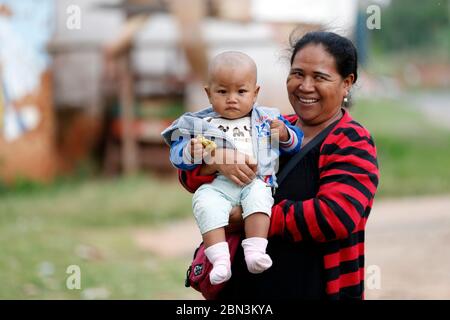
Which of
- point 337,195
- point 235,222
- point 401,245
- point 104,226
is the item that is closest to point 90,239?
point 104,226

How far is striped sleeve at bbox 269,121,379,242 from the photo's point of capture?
8.16ft

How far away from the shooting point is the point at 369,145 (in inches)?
102

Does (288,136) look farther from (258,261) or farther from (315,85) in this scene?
(258,261)

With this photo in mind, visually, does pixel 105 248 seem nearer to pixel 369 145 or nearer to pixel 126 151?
pixel 126 151

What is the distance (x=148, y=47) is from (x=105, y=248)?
4.24 meters

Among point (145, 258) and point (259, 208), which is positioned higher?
point (145, 258)

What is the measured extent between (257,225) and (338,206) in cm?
26

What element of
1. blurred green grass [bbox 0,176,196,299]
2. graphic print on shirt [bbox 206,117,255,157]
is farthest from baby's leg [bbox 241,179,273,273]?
blurred green grass [bbox 0,176,196,299]

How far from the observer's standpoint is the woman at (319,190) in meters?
2.51

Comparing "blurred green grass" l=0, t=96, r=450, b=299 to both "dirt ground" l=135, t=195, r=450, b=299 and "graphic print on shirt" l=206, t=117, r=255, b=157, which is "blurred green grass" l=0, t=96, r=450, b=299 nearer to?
"dirt ground" l=135, t=195, r=450, b=299

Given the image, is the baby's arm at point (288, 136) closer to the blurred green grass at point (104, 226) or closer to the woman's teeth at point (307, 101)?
the woman's teeth at point (307, 101)

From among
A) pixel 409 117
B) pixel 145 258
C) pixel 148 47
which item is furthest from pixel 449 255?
pixel 409 117

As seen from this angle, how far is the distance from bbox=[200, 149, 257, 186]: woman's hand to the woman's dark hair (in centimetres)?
39
